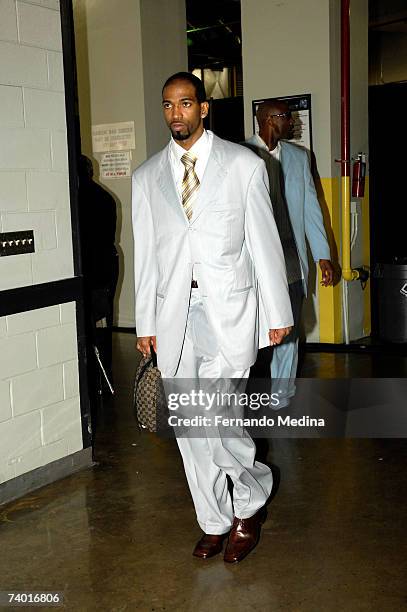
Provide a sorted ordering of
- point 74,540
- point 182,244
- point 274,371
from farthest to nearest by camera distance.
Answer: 1. point 274,371
2. point 74,540
3. point 182,244

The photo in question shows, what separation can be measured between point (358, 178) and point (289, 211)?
180 cm

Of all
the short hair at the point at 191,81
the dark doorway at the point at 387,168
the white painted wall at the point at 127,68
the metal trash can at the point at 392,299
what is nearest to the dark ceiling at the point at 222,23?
the white painted wall at the point at 127,68

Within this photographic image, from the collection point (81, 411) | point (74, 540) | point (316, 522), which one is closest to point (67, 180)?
point (81, 411)

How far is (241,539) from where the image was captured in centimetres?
292

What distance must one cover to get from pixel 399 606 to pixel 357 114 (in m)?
4.65

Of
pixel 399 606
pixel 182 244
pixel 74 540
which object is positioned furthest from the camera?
pixel 74 540

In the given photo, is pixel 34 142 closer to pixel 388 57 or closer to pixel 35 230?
pixel 35 230

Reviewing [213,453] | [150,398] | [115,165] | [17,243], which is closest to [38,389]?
[17,243]

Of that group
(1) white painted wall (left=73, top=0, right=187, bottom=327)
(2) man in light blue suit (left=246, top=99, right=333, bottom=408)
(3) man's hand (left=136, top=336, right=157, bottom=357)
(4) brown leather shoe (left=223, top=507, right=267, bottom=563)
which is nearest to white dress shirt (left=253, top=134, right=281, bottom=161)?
(2) man in light blue suit (left=246, top=99, right=333, bottom=408)

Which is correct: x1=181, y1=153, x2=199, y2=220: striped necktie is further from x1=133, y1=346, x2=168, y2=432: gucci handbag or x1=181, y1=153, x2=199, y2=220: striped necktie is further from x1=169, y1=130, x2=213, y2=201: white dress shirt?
→ x1=133, y1=346, x2=168, y2=432: gucci handbag

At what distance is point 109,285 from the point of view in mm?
5387

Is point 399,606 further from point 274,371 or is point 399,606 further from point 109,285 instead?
point 109,285

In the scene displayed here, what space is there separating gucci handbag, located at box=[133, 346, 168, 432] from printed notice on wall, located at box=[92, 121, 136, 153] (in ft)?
11.5

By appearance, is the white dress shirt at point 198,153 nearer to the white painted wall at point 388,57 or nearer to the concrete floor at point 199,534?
the concrete floor at point 199,534
